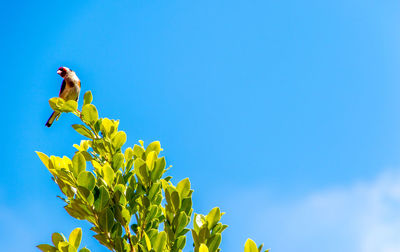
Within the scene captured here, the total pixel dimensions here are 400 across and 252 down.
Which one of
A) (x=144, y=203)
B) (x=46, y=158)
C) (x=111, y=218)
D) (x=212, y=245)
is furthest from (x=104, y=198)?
(x=212, y=245)

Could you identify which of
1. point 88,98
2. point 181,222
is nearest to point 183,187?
point 181,222

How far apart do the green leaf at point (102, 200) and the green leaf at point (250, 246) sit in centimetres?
132

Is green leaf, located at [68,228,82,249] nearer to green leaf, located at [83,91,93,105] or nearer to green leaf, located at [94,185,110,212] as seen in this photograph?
green leaf, located at [94,185,110,212]

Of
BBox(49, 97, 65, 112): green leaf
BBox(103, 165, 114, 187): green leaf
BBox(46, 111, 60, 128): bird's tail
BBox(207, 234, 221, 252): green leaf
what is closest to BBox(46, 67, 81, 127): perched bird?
BBox(46, 111, 60, 128): bird's tail

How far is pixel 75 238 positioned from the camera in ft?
10.2

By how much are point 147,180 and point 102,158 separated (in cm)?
82

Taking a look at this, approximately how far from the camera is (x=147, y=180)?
349 centimetres

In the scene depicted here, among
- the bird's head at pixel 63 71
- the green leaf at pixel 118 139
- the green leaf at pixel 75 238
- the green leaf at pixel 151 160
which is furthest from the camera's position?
the bird's head at pixel 63 71

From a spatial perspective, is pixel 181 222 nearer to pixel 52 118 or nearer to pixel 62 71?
pixel 52 118

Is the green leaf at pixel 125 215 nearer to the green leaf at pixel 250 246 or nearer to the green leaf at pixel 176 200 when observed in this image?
the green leaf at pixel 176 200

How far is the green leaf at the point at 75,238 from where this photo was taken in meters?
3.10

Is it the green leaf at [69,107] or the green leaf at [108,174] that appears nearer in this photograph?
the green leaf at [108,174]

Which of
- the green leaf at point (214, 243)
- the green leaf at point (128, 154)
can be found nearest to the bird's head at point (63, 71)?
the green leaf at point (128, 154)

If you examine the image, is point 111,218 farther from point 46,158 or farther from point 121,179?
point 46,158
